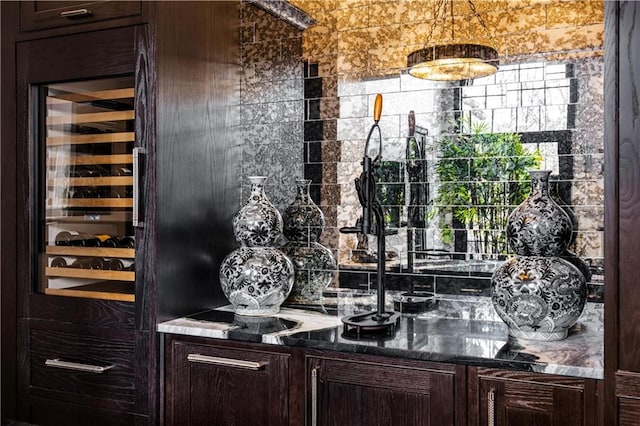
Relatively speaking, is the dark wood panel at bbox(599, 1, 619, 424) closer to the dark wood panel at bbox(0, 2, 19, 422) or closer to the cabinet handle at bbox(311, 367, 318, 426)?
the cabinet handle at bbox(311, 367, 318, 426)

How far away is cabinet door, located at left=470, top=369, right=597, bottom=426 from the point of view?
1.58 metres

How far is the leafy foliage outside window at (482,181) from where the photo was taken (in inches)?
85.3

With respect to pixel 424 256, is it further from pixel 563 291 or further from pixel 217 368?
pixel 217 368

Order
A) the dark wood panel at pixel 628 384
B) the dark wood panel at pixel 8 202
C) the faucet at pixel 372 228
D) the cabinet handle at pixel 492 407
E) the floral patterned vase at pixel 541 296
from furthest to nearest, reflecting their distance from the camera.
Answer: the dark wood panel at pixel 8 202
the faucet at pixel 372 228
the floral patterned vase at pixel 541 296
the cabinet handle at pixel 492 407
the dark wood panel at pixel 628 384

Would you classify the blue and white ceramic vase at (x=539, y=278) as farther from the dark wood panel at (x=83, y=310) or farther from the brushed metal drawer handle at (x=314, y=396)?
the dark wood panel at (x=83, y=310)

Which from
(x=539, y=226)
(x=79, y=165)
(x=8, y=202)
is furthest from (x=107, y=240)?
(x=539, y=226)

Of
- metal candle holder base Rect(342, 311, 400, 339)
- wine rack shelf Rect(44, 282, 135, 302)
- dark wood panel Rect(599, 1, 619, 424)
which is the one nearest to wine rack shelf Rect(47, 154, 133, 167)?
wine rack shelf Rect(44, 282, 135, 302)

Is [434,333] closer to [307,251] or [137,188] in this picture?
[307,251]

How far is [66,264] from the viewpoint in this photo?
7.72ft

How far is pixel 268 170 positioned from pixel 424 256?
0.76 m

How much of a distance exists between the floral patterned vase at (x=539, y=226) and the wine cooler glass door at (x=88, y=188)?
1.33 metres

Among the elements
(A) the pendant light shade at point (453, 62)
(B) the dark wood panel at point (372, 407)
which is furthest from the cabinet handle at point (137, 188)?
(A) the pendant light shade at point (453, 62)

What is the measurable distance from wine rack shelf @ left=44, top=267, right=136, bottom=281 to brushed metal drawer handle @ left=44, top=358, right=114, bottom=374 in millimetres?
317

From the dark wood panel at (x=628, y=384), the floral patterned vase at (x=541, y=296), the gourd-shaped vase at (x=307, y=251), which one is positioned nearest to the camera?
the dark wood panel at (x=628, y=384)
